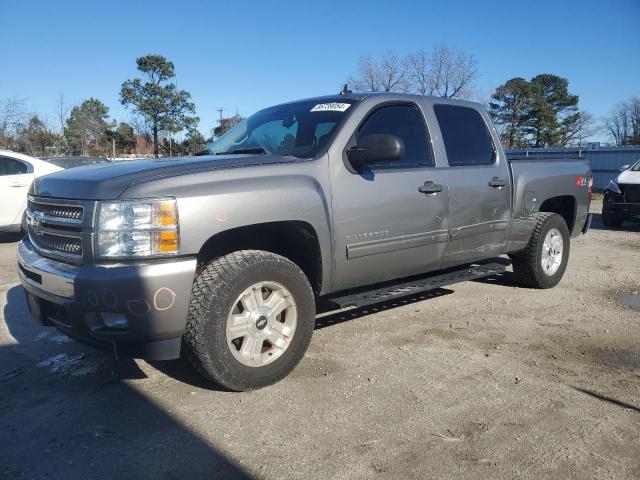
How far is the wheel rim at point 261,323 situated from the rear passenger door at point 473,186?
1758 mm

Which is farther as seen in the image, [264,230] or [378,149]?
[378,149]

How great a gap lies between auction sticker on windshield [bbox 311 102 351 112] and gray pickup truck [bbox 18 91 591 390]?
0.02 m

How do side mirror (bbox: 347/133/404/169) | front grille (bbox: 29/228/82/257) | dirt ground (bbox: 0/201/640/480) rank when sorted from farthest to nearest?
side mirror (bbox: 347/133/404/169) < front grille (bbox: 29/228/82/257) < dirt ground (bbox: 0/201/640/480)

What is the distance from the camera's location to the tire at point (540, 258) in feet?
18.3

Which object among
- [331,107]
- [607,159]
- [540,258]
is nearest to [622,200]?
[540,258]

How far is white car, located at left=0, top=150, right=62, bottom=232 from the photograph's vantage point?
8.91 metres

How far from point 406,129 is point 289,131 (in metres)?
0.99

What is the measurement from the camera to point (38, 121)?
24.9m

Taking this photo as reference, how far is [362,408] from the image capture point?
3.12 metres

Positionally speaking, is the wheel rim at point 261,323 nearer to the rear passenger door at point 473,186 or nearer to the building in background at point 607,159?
the rear passenger door at point 473,186

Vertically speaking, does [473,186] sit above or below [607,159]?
below

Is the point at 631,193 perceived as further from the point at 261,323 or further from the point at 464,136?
the point at 261,323

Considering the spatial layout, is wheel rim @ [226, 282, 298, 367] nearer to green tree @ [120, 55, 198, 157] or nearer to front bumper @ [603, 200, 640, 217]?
front bumper @ [603, 200, 640, 217]

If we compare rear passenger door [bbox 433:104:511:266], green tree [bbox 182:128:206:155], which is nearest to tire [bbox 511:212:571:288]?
rear passenger door [bbox 433:104:511:266]
